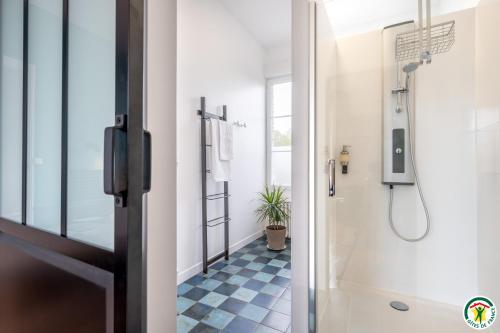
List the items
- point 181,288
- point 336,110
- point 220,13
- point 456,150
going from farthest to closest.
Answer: point 220,13
point 181,288
point 336,110
point 456,150

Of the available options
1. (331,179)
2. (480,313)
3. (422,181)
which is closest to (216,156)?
(331,179)

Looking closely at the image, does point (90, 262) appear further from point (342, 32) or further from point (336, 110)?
point (342, 32)

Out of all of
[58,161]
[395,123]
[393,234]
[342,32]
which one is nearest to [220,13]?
[342,32]

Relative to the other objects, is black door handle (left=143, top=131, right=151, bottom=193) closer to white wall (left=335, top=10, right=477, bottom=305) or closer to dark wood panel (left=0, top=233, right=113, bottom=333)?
dark wood panel (left=0, top=233, right=113, bottom=333)

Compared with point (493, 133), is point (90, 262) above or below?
below

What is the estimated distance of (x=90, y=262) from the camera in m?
0.71

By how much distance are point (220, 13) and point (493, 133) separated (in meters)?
2.77

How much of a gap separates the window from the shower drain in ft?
6.70

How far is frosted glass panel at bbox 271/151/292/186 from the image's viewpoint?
3726mm

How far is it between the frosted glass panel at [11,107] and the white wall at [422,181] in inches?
79.6

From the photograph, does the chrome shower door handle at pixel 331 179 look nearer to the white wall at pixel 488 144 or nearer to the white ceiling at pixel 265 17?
the white wall at pixel 488 144

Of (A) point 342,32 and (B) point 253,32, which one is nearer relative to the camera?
(A) point 342,32

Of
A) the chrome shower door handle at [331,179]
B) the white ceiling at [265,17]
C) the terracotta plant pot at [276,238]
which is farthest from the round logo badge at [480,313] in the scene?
the white ceiling at [265,17]

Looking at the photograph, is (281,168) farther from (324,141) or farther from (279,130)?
(324,141)
